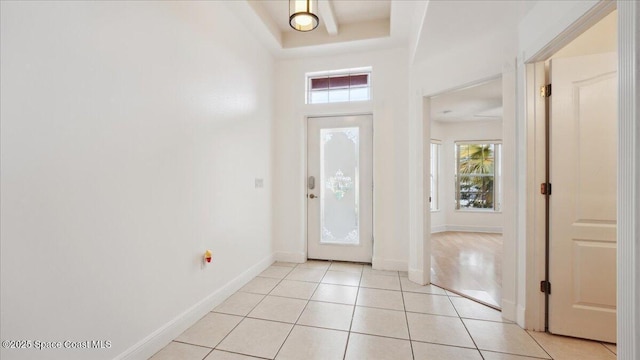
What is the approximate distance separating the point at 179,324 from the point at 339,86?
331cm

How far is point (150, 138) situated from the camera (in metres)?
1.83

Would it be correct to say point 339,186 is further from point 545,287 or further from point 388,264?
point 545,287

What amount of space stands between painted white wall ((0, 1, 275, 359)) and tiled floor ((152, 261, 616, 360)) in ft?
1.10

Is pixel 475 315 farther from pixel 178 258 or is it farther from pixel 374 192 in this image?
pixel 178 258

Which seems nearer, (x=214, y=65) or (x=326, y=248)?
(x=214, y=65)

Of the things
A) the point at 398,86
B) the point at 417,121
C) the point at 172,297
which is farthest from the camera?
the point at 398,86

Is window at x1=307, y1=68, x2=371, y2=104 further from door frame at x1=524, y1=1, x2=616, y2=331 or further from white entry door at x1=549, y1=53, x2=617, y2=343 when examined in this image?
white entry door at x1=549, y1=53, x2=617, y2=343

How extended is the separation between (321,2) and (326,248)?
3.09 metres

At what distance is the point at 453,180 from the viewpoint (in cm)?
644

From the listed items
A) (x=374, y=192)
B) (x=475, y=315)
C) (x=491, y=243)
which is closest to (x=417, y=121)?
(x=374, y=192)

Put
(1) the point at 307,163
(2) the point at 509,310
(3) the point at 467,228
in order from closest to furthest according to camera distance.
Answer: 1. (2) the point at 509,310
2. (1) the point at 307,163
3. (3) the point at 467,228

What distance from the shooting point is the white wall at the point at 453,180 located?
625 centimetres

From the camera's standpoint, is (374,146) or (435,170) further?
(435,170)

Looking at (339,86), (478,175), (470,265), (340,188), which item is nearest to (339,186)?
(340,188)
